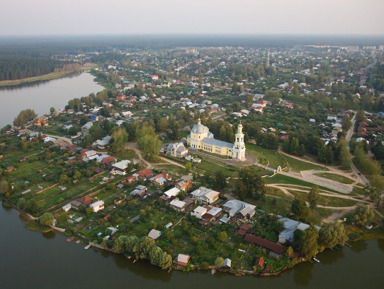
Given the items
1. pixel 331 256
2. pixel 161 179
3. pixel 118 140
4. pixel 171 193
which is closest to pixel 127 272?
pixel 171 193

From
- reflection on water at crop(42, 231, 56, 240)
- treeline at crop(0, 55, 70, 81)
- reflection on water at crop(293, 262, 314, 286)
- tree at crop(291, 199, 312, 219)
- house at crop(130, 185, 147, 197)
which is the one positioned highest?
treeline at crop(0, 55, 70, 81)

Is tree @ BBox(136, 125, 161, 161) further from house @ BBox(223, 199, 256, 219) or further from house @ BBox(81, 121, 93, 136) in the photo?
house @ BBox(81, 121, 93, 136)

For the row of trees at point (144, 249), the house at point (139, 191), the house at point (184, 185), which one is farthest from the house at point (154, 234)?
the house at point (184, 185)

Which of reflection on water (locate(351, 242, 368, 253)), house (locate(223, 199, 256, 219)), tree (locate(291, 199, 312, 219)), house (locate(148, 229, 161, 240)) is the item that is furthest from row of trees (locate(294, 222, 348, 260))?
house (locate(148, 229, 161, 240))

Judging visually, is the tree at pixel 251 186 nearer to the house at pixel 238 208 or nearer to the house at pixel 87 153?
the house at pixel 238 208

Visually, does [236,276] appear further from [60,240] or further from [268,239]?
[60,240]

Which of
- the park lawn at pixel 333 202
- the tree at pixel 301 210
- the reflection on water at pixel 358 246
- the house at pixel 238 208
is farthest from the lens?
the park lawn at pixel 333 202
